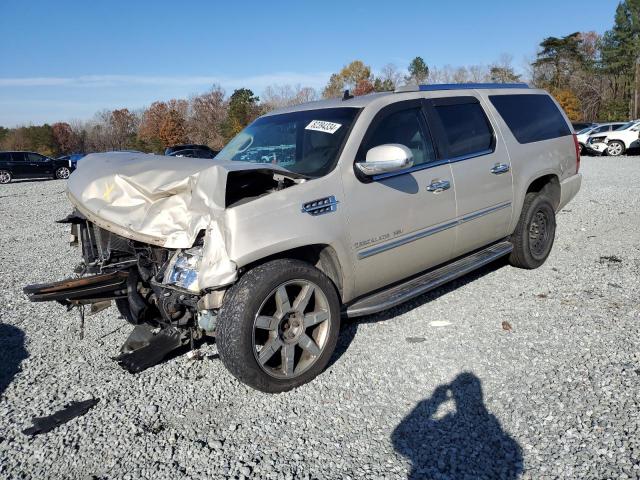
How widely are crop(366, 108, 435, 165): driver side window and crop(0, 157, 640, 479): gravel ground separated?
4.75 ft

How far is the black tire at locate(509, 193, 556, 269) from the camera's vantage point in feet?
17.5

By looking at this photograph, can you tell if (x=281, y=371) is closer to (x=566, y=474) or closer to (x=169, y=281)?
(x=169, y=281)

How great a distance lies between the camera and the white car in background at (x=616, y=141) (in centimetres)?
2305

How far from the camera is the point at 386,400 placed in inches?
126

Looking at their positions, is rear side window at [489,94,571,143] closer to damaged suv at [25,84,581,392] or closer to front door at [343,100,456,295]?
damaged suv at [25,84,581,392]

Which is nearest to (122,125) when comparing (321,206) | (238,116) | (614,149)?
(238,116)

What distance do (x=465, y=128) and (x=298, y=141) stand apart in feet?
5.34

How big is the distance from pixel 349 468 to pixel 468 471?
597 mm

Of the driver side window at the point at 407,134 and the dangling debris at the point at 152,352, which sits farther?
the driver side window at the point at 407,134

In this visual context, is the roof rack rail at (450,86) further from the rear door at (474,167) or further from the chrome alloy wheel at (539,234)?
the chrome alloy wheel at (539,234)

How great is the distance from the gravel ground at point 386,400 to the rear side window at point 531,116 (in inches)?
63.6

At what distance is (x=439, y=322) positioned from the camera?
4371 mm

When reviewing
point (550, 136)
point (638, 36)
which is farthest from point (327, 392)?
point (638, 36)

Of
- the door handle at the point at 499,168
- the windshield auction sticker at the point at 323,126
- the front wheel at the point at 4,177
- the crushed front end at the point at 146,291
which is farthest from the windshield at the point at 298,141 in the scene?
the front wheel at the point at 4,177
